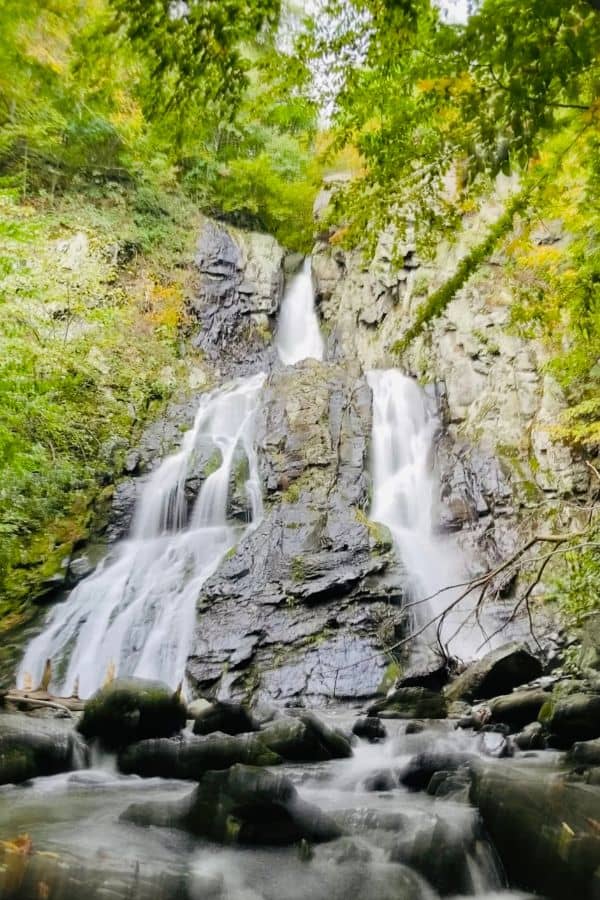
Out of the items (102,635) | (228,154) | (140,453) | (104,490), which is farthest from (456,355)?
(228,154)

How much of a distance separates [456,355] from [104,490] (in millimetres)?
9865

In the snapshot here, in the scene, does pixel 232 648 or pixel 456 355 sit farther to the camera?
pixel 456 355

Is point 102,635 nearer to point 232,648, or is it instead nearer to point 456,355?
point 232,648

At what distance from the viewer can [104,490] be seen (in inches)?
541

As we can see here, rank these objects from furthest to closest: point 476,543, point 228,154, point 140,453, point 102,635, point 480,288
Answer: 1. point 228,154
2. point 480,288
3. point 140,453
4. point 476,543
5. point 102,635

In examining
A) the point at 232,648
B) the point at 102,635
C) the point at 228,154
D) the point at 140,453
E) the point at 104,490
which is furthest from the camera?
the point at 228,154

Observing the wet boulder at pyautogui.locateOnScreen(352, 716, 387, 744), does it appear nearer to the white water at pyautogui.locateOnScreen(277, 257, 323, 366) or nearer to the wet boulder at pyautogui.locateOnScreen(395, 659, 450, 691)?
the wet boulder at pyautogui.locateOnScreen(395, 659, 450, 691)

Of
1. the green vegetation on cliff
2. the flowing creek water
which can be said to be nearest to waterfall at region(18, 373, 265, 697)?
the flowing creek water

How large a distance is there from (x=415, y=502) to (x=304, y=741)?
334 inches

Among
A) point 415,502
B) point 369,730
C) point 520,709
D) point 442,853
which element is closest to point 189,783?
point 442,853

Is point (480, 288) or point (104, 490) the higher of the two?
point (480, 288)

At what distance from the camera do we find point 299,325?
22000 millimetres

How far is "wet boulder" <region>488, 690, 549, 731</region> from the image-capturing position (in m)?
6.00

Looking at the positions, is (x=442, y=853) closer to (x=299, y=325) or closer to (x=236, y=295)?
(x=299, y=325)
